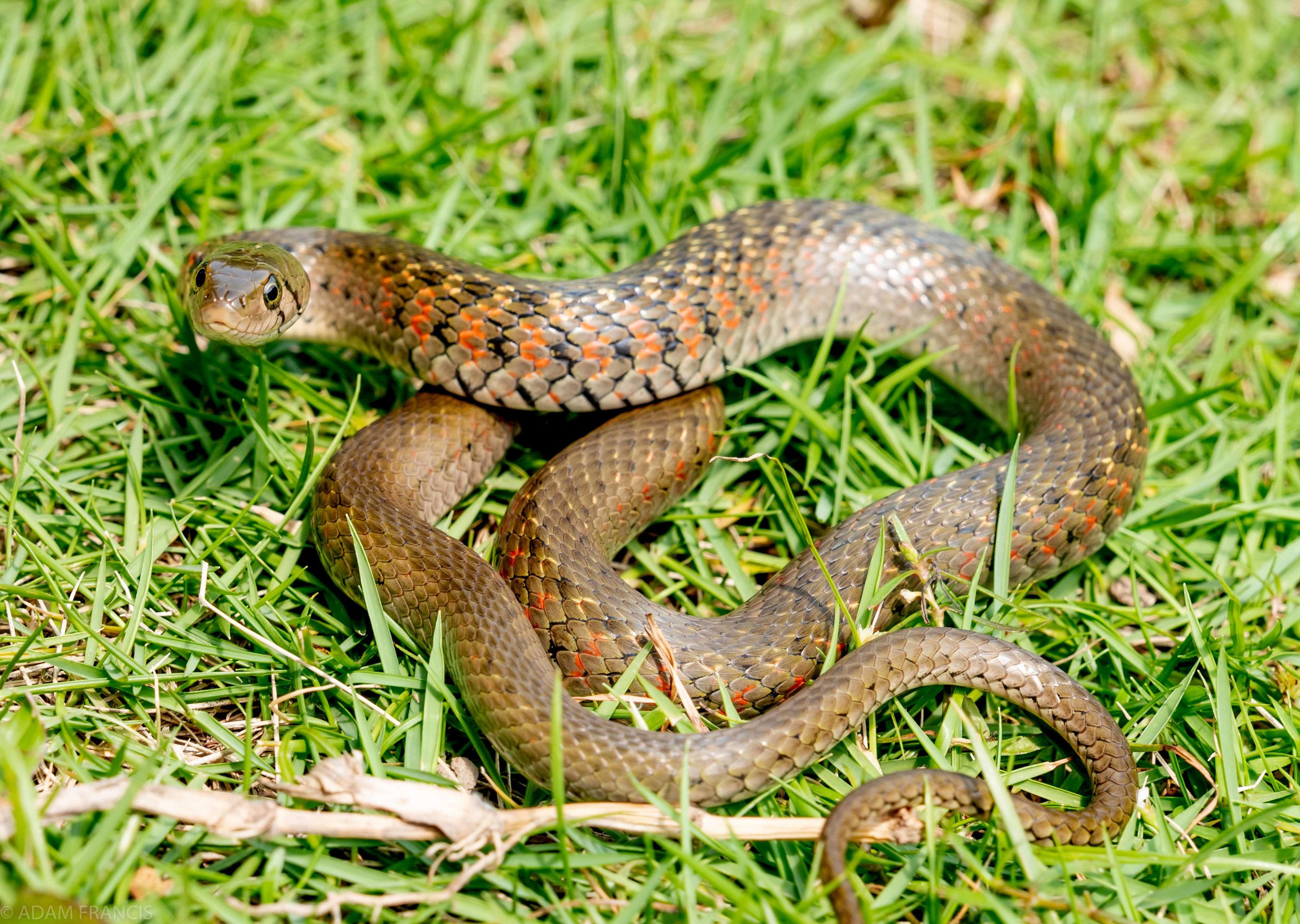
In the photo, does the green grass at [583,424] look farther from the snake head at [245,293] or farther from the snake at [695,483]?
the snake head at [245,293]

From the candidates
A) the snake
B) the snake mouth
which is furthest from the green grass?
the snake mouth

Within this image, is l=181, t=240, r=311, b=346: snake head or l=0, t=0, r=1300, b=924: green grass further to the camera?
l=181, t=240, r=311, b=346: snake head

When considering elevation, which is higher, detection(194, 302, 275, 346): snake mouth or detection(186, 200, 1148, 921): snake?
detection(194, 302, 275, 346): snake mouth

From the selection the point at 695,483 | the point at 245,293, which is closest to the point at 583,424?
the point at 695,483

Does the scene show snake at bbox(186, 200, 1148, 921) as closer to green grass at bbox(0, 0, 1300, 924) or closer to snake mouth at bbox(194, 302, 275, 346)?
snake mouth at bbox(194, 302, 275, 346)

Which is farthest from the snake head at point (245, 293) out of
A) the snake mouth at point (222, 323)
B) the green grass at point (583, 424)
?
the green grass at point (583, 424)
